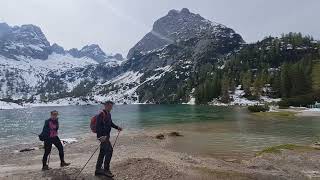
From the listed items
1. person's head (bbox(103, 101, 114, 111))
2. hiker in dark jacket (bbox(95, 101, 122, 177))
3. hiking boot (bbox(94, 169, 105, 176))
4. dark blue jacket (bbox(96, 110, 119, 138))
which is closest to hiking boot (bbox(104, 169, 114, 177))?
hiker in dark jacket (bbox(95, 101, 122, 177))

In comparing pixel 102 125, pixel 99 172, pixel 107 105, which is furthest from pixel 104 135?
pixel 99 172

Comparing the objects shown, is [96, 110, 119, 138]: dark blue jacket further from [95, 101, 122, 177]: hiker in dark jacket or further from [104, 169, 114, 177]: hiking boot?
[104, 169, 114, 177]: hiking boot

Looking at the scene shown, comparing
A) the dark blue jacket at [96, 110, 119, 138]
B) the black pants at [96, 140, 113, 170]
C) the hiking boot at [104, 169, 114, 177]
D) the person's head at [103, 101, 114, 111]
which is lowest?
the hiking boot at [104, 169, 114, 177]

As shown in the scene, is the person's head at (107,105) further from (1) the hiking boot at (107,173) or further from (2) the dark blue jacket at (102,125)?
(1) the hiking boot at (107,173)

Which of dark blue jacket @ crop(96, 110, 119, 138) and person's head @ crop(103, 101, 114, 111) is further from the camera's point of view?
person's head @ crop(103, 101, 114, 111)

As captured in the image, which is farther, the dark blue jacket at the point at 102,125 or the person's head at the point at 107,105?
the person's head at the point at 107,105

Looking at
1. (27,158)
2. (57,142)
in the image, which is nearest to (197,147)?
(27,158)

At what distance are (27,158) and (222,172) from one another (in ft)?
68.0

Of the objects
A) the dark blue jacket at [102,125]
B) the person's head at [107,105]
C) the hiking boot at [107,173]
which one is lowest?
the hiking boot at [107,173]

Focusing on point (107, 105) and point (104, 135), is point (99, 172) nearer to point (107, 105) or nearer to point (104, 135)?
point (104, 135)

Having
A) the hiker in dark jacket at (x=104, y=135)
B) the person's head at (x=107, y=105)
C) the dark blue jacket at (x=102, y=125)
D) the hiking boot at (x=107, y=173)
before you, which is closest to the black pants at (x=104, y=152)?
the hiker in dark jacket at (x=104, y=135)

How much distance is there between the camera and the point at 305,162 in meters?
30.7

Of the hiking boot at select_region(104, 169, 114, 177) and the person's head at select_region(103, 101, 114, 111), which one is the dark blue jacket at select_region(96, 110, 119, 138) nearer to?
the person's head at select_region(103, 101, 114, 111)

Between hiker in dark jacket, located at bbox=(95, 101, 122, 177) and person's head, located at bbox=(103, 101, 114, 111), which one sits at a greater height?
person's head, located at bbox=(103, 101, 114, 111)
